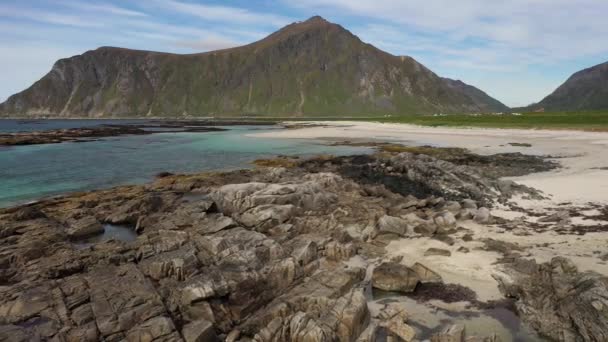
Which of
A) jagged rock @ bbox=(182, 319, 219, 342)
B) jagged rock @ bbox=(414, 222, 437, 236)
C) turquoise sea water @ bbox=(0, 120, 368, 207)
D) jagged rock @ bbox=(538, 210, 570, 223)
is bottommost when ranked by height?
turquoise sea water @ bbox=(0, 120, 368, 207)

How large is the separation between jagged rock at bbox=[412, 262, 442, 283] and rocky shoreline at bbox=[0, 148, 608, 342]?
2.8 inches

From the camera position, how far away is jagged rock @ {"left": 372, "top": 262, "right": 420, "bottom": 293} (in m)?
16.6

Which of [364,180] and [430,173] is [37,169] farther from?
[430,173]

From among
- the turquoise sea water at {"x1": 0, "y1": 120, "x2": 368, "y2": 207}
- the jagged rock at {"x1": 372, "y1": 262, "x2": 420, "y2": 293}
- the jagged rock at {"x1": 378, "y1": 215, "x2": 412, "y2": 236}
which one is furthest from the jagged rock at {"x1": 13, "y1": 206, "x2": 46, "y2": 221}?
the jagged rock at {"x1": 372, "y1": 262, "x2": 420, "y2": 293}

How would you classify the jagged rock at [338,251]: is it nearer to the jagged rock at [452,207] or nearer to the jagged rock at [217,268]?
the jagged rock at [217,268]

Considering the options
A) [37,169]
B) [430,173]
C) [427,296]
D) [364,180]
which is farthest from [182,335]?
[37,169]

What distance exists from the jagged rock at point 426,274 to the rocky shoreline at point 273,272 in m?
0.07

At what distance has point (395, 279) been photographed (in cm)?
1684

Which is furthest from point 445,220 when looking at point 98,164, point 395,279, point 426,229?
point 98,164

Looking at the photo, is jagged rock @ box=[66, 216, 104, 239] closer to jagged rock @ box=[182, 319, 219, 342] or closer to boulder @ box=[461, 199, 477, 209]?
jagged rock @ box=[182, 319, 219, 342]

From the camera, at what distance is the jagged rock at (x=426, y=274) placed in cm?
1706

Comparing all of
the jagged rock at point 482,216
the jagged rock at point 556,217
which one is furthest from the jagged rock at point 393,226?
the jagged rock at point 556,217

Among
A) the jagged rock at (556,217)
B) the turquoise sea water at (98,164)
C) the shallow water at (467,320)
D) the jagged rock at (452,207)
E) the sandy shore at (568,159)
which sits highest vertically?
the sandy shore at (568,159)

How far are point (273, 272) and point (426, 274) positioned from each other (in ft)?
22.4
